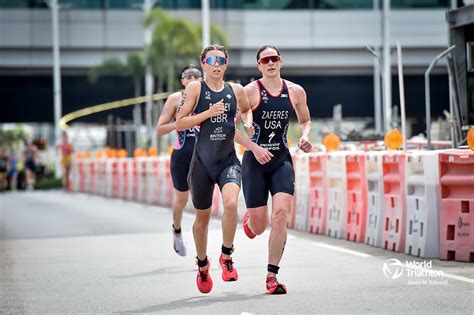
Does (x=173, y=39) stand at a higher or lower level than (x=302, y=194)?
higher

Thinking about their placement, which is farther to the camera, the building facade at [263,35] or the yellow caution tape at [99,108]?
the yellow caution tape at [99,108]

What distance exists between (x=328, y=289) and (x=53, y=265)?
4347 millimetres

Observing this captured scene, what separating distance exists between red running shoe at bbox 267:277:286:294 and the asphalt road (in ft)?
0.31

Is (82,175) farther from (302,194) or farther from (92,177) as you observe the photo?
(302,194)

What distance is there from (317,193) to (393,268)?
5952 millimetres

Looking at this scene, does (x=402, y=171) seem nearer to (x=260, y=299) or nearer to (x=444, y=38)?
(x=260, y=299)

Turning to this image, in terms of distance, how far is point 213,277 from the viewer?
1237 cm

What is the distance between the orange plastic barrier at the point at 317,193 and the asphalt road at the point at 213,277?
31cm

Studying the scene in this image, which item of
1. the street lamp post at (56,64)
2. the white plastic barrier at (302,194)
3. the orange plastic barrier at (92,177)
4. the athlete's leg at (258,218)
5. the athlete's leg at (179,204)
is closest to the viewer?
the athlete's leg at (258,218)

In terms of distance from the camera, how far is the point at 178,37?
190 ft

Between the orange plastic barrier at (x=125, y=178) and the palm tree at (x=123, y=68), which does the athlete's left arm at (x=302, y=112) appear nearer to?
the orange plastic barrier at (x=125, y=178)

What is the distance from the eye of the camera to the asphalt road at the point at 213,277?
395 inches

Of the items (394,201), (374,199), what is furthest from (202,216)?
(374,199)

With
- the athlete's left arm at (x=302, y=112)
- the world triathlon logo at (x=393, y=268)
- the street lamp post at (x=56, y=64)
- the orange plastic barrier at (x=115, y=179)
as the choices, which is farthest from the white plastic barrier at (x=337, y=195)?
the street lamp post at (x=56, y=64)
